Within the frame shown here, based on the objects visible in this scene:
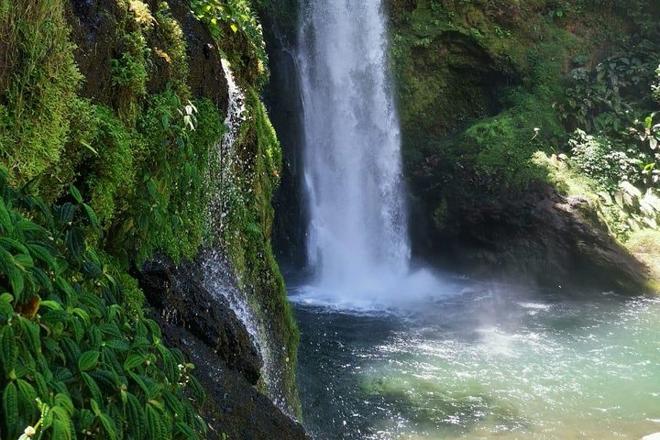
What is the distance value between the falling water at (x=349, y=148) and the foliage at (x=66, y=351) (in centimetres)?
1279

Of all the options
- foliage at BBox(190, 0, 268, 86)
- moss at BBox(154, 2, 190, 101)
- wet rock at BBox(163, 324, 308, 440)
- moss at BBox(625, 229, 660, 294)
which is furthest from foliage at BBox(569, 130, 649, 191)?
wet rock at BBox(163, 324, 308, 440)

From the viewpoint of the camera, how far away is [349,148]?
608 inches

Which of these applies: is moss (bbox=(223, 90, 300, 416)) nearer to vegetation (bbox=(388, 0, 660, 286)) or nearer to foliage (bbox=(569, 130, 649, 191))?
vegetation (bbox=(388, 0, 660, 286))

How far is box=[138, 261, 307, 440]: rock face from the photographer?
3.31m

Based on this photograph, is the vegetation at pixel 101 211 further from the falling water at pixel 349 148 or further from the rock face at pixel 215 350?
the falling water at pixel 349 148

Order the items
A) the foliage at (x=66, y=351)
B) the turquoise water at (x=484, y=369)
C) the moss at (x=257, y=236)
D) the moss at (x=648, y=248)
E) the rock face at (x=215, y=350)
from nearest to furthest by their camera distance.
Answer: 1. the foliage at (x=66, y=351)
2. the rock face at (x=215, y=350)
3. the moss at (x=257, y=236)
4. the turquoise water at (x=484, y=369)
5. the moss at (x=648, y=248)

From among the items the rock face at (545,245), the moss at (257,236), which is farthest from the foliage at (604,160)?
the moss at (257,236)

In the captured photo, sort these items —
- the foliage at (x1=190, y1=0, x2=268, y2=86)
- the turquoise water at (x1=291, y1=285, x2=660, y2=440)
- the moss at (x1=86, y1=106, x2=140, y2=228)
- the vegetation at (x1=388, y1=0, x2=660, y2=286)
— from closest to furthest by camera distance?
the moss at (x1=86, y1=106, x2=140, y2=228) < the foliage at (x1=190, y1=0, x2=268, y2=86) < the turquoise water at (x1=291, y1=285, x2=660, y2=440) < the vegetation at (x1=388, y1=0, x2=660, y2=286)

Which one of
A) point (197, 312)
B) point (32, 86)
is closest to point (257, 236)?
point (197, 312)

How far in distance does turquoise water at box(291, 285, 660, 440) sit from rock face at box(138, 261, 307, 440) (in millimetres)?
2870

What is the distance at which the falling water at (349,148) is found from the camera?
49.7ft

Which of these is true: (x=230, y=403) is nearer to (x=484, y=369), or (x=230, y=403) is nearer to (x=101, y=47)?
(x=101, y=47)

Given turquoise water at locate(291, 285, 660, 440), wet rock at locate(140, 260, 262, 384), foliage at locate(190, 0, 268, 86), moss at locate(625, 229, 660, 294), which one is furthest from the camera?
moss at locate(625, 229, 660, 294)

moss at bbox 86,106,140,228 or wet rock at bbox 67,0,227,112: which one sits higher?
wet rock at bbox 67,0,227,112
